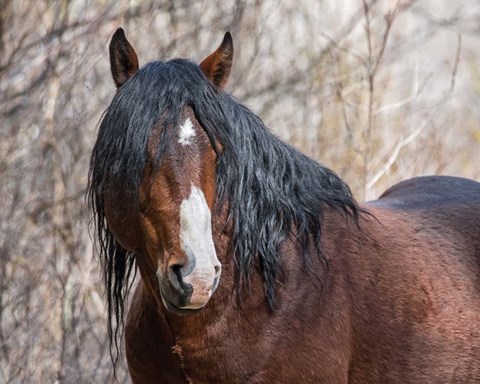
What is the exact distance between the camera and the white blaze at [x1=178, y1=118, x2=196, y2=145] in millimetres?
3633

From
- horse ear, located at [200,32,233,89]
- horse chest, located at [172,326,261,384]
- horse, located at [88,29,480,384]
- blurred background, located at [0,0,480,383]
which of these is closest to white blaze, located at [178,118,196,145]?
horse, located at [88,29,480,384]

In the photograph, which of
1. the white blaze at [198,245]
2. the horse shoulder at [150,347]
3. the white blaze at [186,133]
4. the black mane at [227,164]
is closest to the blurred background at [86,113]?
the horse shoulder at [150,347]

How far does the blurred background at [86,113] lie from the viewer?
664 centimetres

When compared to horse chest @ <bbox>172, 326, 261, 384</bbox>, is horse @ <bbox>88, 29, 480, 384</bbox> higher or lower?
higher

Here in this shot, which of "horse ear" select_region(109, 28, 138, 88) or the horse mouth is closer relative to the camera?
the horse mouth

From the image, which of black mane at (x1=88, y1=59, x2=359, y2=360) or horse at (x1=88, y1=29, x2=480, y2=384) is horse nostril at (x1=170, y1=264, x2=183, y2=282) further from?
black mane at (x1=88, y1=59, x2=359, y2=360)

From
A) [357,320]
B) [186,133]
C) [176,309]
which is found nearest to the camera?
[176,309]

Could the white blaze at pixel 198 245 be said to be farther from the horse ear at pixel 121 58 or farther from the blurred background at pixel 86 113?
the blurred background at pixel 86 113

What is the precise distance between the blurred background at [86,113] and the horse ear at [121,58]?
8.09 feet

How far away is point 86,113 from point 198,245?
14.5 ft

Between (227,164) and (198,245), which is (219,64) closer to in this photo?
(227,164)

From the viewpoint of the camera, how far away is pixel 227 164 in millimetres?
3766

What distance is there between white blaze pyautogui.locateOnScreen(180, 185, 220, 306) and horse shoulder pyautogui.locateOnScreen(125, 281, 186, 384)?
543 mm

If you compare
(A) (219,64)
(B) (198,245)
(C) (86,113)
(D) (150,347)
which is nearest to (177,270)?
(B) (198,245)
